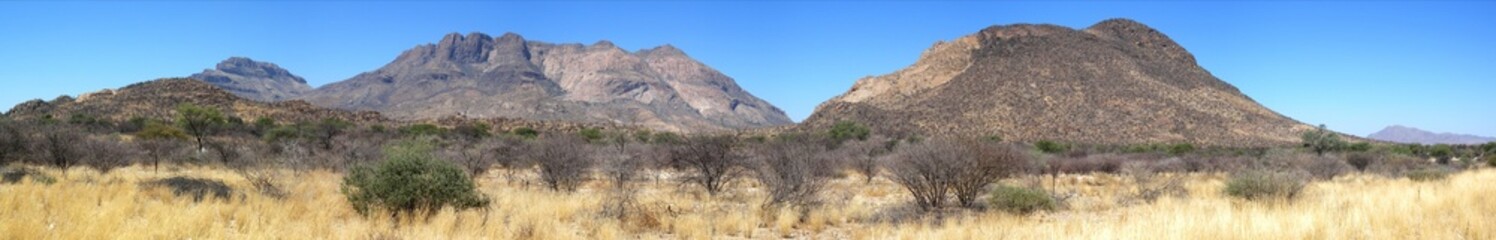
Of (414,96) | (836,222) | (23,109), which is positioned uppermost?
(414,96)

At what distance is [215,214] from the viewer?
30.8 ft

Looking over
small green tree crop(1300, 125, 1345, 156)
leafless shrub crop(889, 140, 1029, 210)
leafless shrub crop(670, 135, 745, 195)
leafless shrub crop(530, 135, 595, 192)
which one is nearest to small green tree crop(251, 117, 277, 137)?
leafless shrub crop(530, 135, 595, 192)

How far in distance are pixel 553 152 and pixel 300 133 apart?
3256 cm

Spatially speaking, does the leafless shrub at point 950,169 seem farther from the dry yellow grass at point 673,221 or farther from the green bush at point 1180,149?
the green bush at point 1180,149

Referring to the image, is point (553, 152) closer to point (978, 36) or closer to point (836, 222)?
point (836, 222)

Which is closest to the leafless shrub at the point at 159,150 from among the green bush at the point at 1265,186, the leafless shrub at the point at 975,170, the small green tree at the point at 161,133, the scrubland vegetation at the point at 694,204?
the scrubland vegetation at the point at 694,204

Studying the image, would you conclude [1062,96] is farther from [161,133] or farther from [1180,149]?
[161,133]

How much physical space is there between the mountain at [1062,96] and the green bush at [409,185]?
4710 cm

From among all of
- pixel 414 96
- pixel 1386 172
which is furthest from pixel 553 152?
pixel 414 96

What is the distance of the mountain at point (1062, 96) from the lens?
206 ft

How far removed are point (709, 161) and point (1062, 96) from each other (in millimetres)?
57152

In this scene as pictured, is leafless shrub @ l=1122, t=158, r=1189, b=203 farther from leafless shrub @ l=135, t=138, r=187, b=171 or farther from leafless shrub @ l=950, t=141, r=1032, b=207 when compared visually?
leafless shrub @ l=135, t=138, r=187, b=171

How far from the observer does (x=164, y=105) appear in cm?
6131

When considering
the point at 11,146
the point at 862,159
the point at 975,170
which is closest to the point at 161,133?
the point at 11,146
